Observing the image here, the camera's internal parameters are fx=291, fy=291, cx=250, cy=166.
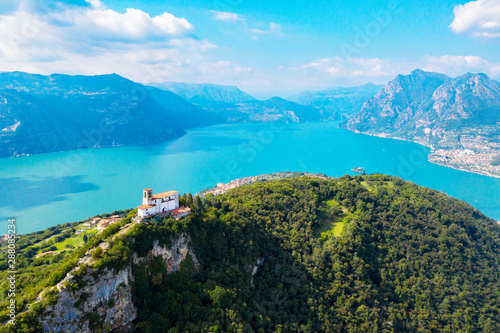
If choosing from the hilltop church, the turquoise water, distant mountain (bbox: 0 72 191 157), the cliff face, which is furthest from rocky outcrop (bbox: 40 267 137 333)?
distant mountain (bbox: 0 72 191 157)

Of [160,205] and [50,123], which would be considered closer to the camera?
[160,205]

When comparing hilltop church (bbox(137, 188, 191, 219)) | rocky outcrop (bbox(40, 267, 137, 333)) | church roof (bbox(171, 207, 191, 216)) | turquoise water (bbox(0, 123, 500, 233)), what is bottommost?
turquoise water (bbox(0, 123, 500, 233))

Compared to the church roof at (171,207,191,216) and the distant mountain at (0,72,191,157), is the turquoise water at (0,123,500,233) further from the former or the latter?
the church roof at (171,207,191,216)

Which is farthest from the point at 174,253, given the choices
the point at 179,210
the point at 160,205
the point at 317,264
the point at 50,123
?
the point at 50,123

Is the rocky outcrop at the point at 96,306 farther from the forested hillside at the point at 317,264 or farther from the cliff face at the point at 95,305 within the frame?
the forested hillside at the point at 317,264

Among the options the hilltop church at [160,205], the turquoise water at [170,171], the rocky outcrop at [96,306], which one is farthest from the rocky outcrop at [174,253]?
the turquoise water at [170,171]

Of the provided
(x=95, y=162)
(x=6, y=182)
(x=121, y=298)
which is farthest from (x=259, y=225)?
(x=95, y=162)

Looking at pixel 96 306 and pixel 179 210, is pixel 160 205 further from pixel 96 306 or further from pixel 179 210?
pixel 96 306
